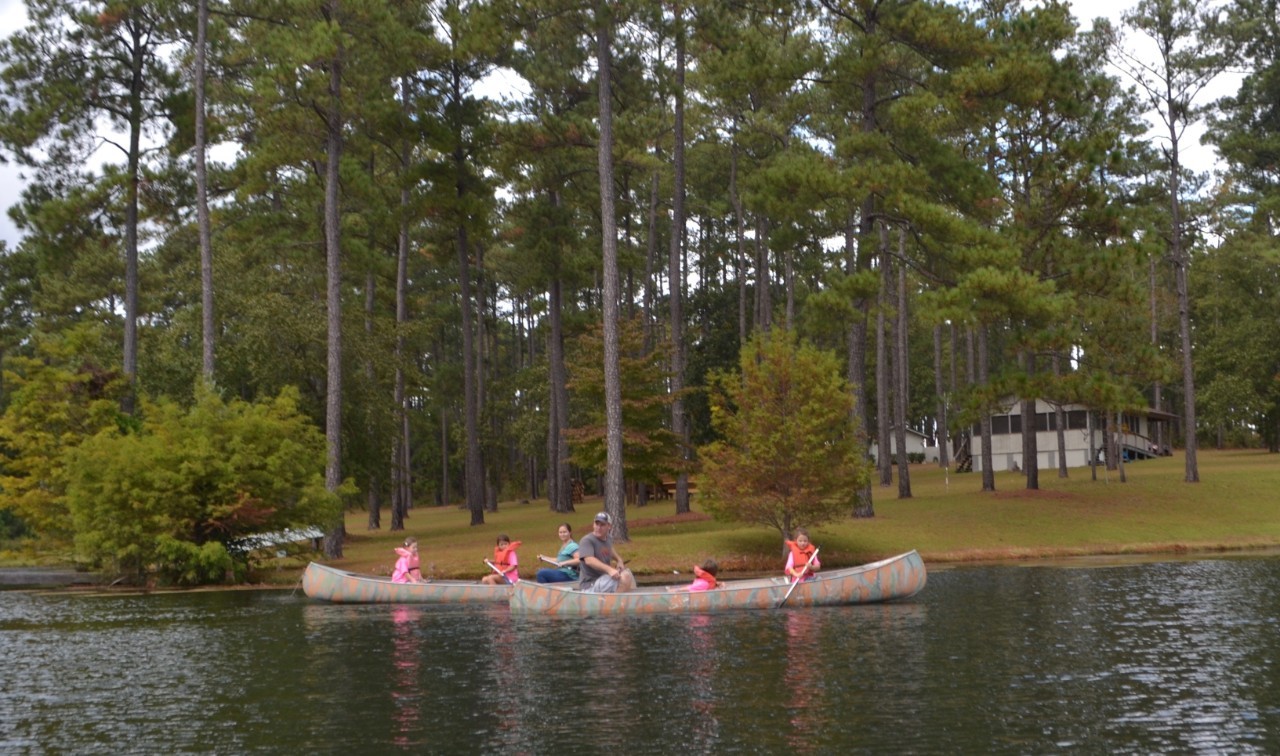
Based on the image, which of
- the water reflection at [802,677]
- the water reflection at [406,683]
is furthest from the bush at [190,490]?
the water reflection at [802,677]

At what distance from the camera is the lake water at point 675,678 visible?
14125 millimetres

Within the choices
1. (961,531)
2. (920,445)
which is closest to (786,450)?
(961,531)

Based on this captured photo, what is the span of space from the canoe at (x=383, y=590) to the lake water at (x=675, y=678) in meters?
1.55

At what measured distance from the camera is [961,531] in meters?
40.9

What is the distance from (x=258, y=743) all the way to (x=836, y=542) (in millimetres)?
26348

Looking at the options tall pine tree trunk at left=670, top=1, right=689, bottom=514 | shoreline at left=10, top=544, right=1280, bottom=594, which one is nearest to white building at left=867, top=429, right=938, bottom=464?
tall pine tree trunk at left=670, top=1, right=689, bottom=514

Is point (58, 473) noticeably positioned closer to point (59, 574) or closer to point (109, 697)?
point (59, 574)

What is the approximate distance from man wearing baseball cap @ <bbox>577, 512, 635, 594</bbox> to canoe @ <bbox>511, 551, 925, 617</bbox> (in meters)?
0.51

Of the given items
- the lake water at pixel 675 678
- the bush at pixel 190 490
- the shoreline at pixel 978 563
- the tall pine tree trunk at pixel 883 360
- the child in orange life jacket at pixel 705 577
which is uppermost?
the tall pine tree trunk at pixel 883 360

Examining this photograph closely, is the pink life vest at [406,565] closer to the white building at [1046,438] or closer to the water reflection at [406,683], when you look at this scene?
the water reflection at [406,683]

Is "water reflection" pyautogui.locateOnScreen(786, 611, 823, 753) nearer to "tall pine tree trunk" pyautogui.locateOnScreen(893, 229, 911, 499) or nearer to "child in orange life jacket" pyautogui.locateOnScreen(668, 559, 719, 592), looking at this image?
"child in orange life jacket" pyautogui.locateOnScreen(668, 559, 719, 592)

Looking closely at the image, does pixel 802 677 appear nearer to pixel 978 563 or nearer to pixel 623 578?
pixel 623 578

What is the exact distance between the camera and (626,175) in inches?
2399

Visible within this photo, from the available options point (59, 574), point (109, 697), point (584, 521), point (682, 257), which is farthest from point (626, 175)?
point (109, 697)
